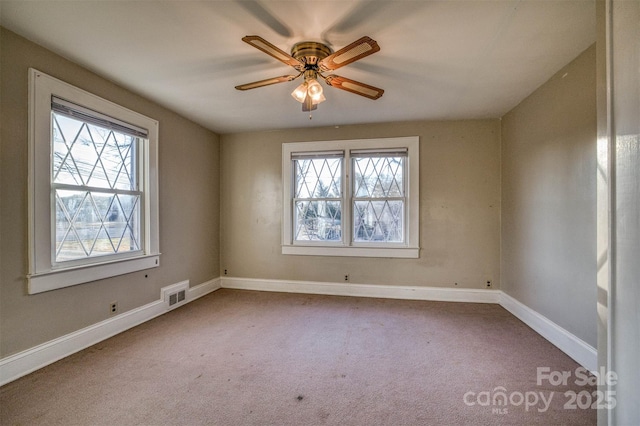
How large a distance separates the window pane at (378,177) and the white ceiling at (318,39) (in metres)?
1.04

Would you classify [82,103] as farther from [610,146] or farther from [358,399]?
[610,146]

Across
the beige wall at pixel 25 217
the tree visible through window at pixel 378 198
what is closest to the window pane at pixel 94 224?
the beige wall at pixel 25 217

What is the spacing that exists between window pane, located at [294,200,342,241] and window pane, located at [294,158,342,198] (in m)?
0.14

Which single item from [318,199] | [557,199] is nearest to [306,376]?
[318,199]

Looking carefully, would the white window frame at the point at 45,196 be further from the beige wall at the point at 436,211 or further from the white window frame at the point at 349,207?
the white window frame at the point at 349,207

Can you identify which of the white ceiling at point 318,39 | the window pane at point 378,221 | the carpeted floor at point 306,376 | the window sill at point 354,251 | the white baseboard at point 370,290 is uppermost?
the white ceiling at point 318,39

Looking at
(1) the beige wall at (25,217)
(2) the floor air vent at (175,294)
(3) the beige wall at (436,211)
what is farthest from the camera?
(3) the beige wall at (436,211)

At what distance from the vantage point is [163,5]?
5.32 feet

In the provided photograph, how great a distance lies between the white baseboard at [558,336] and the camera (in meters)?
2.00

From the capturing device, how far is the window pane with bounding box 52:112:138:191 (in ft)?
7.22

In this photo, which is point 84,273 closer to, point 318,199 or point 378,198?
point 318,199

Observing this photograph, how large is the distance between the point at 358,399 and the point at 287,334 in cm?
108

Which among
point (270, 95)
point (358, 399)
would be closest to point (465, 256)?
point (358, 399)

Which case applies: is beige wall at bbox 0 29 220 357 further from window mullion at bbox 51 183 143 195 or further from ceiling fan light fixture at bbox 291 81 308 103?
ceiling fan light fixture at bbox 291 81 308 103
